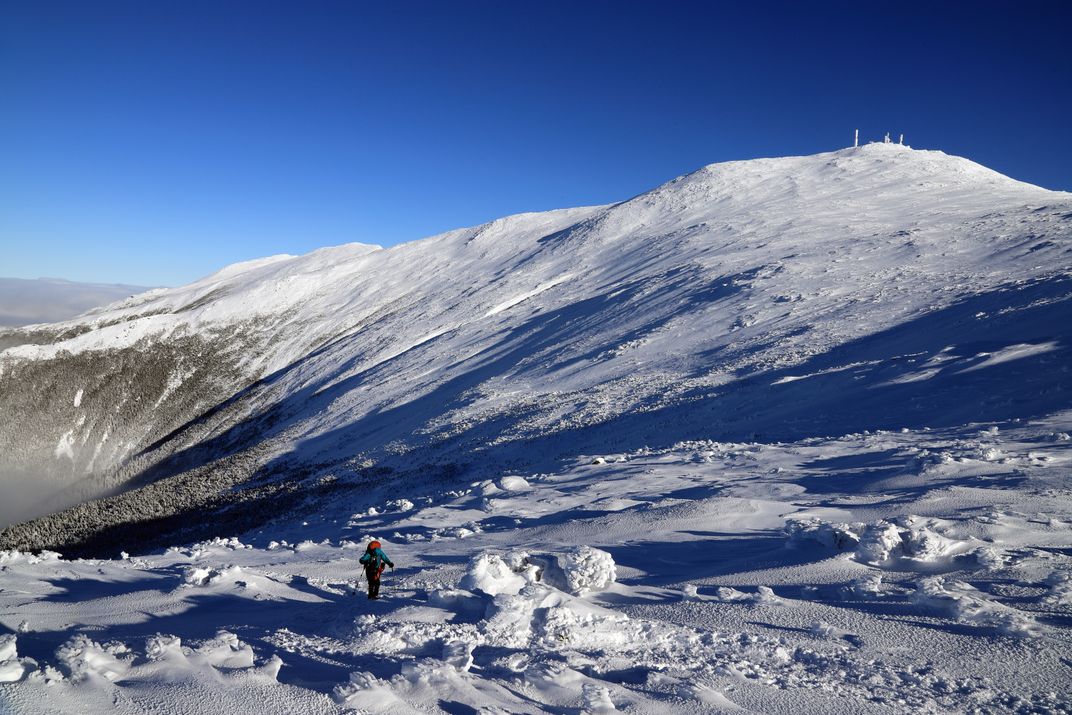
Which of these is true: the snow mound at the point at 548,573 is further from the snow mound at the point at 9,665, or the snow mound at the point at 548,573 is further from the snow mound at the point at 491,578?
the snow mound at the point at 9,665

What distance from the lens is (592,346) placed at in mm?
31203

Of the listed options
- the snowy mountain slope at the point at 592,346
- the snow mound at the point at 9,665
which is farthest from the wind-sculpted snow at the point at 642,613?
the snowy mountain slope at the point at 592,346

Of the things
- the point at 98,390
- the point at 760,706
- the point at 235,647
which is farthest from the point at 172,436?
the point at 760,706

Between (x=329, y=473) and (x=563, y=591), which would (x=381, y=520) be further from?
(x=329, y=473)

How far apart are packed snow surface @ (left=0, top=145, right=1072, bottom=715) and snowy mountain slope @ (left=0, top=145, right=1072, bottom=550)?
0.82 feet

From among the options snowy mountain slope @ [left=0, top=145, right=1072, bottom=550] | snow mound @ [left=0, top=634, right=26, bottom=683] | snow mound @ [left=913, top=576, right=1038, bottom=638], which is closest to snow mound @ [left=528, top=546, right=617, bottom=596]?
snow mound @ [left=913, top=576, right=1038, bottom=638]

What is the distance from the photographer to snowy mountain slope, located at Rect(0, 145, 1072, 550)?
60.4ft

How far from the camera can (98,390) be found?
2297 inches

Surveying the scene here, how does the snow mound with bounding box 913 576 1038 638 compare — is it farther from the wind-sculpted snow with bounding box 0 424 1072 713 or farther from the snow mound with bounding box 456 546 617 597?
the snow mound with bounding box 456 546 617 597

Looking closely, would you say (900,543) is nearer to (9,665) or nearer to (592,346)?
(9,665)

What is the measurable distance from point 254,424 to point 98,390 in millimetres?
28265

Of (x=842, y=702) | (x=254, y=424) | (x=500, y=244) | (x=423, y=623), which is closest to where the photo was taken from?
(x=842, y=702)

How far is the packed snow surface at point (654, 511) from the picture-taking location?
16.1 ft

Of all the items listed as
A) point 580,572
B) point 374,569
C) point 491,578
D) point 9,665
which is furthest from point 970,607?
point 9,665
